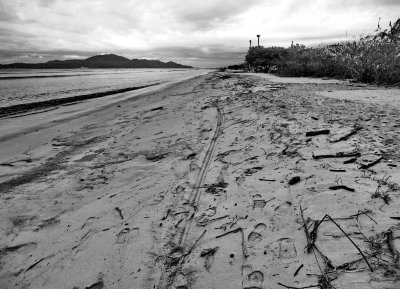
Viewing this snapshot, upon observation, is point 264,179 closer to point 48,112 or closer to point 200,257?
point 200,257

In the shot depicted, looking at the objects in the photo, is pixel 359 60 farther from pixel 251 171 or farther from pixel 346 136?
pixel 251 171

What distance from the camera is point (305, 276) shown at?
1465 millimetres

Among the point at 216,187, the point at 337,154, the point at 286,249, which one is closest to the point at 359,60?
the point at 337,154

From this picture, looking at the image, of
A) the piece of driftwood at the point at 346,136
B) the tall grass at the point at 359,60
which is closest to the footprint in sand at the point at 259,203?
the piece of driftwood at the point at 346,136

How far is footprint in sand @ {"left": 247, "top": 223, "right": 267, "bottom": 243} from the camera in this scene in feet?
6.10

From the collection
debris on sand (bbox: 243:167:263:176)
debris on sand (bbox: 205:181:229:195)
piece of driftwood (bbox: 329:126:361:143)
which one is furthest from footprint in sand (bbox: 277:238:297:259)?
piece of driftwood (bbox: 329:126:361:143)

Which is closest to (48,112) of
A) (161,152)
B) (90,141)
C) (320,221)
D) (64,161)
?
(90,141)

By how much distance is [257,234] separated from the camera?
1913 millimetres

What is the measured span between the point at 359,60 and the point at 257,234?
399 inches

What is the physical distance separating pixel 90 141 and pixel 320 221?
→ 462 centimetres

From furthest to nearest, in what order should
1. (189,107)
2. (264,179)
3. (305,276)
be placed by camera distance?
(189,107)
(264,179)
(305,276)

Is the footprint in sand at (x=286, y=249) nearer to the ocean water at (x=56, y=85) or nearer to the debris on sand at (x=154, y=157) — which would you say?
the debris on sand at (x=154, y=157)

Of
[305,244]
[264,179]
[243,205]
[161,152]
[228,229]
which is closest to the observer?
[305,244]

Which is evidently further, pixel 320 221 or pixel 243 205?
pixel 243 205
